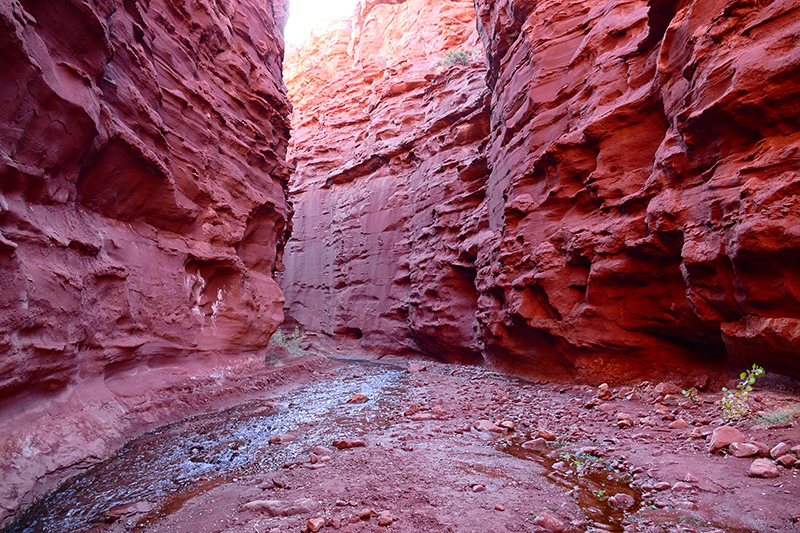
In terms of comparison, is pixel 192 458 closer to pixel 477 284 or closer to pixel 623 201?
pixel 623 201

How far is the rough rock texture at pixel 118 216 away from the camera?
14.5 ft

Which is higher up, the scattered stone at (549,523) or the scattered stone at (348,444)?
the scattered stone at (549,523)

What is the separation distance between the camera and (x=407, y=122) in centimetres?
2395

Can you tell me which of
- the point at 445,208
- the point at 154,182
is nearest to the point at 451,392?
the point at 154,182

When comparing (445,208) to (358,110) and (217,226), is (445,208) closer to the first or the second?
(217,226)

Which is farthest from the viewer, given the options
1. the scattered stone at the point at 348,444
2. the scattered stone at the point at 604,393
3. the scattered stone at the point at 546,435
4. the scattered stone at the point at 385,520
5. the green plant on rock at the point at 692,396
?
the scattered stone at the point at 604,393

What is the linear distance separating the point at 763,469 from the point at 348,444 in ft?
13.7

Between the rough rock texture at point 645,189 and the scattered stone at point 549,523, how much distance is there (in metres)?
3.78

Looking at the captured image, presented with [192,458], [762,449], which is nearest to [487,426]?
[762,449]

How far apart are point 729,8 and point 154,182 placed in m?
10.1

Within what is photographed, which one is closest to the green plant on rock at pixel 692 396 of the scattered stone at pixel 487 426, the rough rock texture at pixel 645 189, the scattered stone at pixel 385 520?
the rough rock texture at pixel 645 189

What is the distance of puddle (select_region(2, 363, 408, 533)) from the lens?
142 inches

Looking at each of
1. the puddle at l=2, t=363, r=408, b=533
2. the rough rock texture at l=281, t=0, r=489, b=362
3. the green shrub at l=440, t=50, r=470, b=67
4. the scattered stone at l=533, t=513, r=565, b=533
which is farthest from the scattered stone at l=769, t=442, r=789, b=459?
the green shrub at l=440, t=50, r=470, b=67

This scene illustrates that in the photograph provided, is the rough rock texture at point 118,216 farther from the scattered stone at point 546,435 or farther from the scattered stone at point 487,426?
the scattered stone at point 546,435
